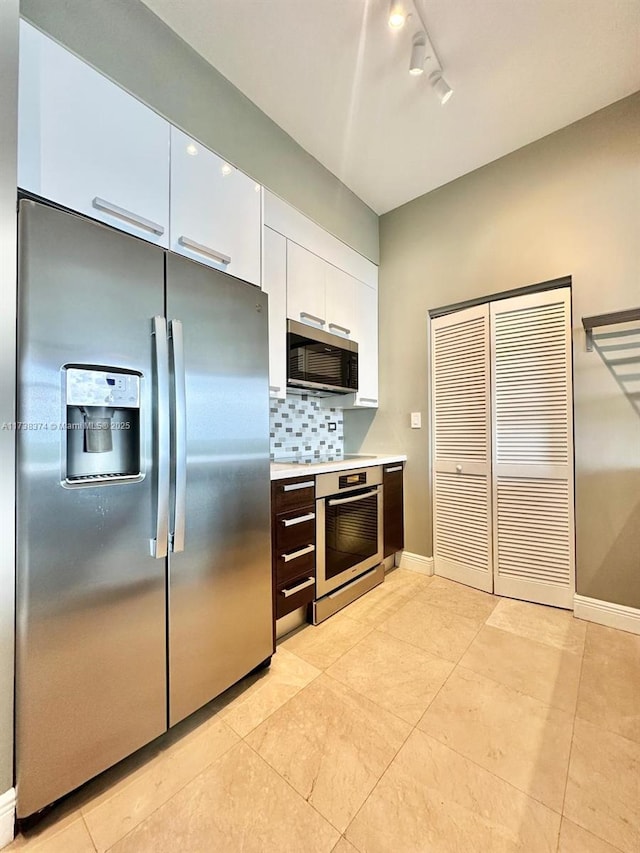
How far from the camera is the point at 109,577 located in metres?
1.16

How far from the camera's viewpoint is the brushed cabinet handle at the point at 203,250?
1.56 meters

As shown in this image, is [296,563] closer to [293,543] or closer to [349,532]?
[293,543]

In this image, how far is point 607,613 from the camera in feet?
6.91

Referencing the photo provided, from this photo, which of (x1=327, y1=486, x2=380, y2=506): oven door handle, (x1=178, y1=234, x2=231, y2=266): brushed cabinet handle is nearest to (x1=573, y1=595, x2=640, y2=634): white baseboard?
(x1=327, y1=486, x2=380, y2=506): oven door handle

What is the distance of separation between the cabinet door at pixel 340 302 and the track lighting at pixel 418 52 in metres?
1.13

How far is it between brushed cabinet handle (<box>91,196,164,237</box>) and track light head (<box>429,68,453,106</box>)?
161 cm

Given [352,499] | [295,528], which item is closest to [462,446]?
[352,499]

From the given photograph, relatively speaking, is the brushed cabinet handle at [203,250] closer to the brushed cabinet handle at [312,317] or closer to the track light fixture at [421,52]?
the brushed cabinet handle at [312,317]

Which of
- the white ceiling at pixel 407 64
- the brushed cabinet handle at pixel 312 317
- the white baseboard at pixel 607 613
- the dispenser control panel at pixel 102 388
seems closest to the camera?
the dispenser control panel at pixel 102 388

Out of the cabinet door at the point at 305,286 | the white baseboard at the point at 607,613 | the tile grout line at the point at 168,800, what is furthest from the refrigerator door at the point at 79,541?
the white baseboard at the point at 607,613

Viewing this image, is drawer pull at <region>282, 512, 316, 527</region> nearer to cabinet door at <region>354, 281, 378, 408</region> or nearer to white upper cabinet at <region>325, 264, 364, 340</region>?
cabinet door at <region>354, 281, 378, 408</region>

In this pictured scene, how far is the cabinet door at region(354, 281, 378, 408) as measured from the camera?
2961 millimetres

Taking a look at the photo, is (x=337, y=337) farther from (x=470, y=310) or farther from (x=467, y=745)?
(x=467, y=745)

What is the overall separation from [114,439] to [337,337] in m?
1.80
